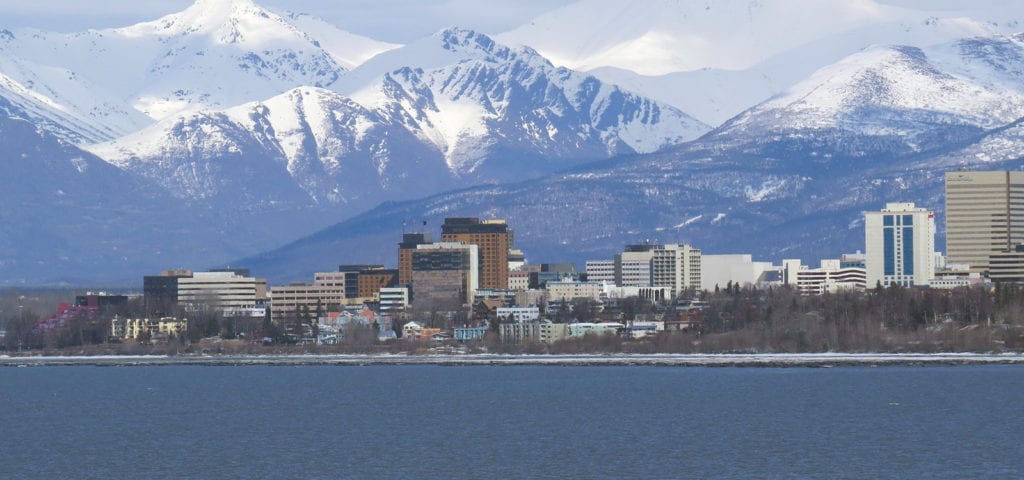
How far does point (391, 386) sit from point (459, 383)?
4.92 meters

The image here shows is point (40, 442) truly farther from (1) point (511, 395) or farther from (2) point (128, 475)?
(1) point (511, 395)

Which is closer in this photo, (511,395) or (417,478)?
(417,478)

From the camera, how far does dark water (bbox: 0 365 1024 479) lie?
110m

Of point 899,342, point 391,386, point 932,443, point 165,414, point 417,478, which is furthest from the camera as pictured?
point 899,342

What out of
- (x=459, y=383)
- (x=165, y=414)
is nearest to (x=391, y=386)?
(x=459, y=383)

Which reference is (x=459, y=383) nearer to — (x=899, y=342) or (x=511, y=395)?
(x=511, y=395)

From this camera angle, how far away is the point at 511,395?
155125 mm

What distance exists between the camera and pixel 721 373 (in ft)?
578

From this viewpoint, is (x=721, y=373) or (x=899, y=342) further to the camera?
(x=899, y=342)

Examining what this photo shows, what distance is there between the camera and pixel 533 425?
131 m

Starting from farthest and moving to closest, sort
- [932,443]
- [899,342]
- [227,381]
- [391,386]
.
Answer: [899,342] < [227,381] < [391,386] < [932,443]

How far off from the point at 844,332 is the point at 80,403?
67.0 metres

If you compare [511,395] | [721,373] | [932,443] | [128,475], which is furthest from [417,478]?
[721,373]

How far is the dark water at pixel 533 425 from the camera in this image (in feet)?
362
